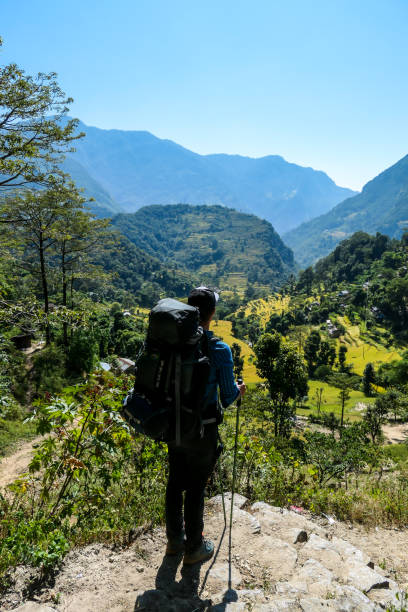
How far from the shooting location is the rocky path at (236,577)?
2225 millimetres

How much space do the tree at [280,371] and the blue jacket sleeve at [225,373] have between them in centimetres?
2332

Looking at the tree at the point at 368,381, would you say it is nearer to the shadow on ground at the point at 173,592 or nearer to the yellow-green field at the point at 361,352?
the yellow-green field at the point at 361,352

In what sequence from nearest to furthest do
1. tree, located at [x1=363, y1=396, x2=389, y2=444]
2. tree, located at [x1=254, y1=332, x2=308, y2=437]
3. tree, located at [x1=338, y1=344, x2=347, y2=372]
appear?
tree, located at [x1=254, y1=332, x2=308, y2=437] → tree, located at [x1=363, y1=396, x2=389, y2=444] → tree, located at [x1=338, y1=344, x2=347, y2=372]

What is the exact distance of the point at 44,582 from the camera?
2.38 metres

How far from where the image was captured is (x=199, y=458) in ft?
8.33

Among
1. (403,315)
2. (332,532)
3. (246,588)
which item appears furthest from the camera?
(403,315)

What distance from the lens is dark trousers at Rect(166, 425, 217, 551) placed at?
254 cm

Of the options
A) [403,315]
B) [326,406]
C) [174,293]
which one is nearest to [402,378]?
[326,406]

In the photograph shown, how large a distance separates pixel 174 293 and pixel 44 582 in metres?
139

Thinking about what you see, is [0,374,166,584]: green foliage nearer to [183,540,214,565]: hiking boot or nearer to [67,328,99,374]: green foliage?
[183,540,214,565]: hiking boot

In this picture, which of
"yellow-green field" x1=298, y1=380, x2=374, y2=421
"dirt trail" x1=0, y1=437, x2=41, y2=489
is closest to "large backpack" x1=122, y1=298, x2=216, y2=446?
"dirt trail" x1=0, y1=437, x2=41, y2=489

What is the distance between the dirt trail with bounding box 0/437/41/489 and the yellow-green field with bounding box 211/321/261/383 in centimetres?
4168

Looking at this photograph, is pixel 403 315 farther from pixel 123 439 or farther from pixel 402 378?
pixel 123 439

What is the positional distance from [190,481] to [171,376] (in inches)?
36.4
